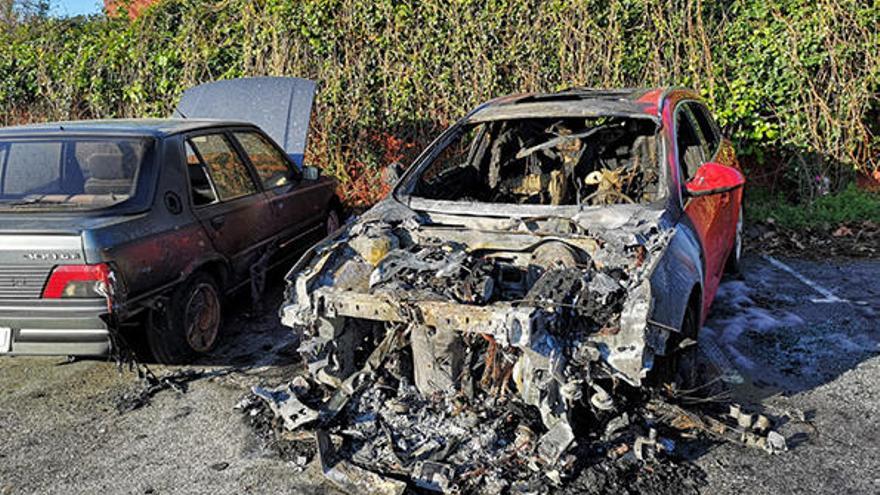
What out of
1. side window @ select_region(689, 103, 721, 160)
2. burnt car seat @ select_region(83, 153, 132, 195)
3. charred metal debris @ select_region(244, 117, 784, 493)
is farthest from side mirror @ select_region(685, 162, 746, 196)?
burnt car seat @ select_region(83, 153, 132, 195)

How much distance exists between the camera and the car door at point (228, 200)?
520cm

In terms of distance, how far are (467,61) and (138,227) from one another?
5496mm

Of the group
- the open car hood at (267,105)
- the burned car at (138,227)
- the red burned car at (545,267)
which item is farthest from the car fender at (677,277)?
the open car hood at (267,105)

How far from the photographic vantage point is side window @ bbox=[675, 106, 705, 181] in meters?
5.04

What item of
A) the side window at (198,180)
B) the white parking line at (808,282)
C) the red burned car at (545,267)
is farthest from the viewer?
the white parking line at (808,282)

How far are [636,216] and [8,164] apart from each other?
4234 mm

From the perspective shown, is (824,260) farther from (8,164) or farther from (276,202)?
(8,164)

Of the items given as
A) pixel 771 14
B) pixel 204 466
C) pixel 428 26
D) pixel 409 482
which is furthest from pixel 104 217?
pixel 771 14

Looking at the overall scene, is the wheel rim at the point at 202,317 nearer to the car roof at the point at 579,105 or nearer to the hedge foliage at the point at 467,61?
the car roof at the point at 579,105

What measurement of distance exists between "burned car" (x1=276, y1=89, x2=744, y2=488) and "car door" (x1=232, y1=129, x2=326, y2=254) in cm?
157

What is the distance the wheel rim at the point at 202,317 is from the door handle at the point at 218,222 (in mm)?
439

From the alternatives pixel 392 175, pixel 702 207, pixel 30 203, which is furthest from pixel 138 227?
pixel 702 207

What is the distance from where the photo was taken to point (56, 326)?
4.18 meters

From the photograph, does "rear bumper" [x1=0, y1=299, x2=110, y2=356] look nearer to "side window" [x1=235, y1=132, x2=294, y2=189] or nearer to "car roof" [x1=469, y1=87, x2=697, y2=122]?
"side window" [x1=235, y1=132, x2=294, y2=189]
